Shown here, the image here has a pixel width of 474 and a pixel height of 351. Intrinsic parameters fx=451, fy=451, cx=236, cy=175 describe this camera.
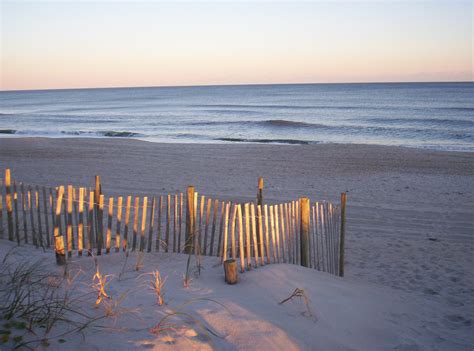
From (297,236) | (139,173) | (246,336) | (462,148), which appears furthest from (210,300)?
(462,148)

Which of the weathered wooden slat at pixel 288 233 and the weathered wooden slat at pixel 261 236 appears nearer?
the weathered wooden slat at pixel 261 236

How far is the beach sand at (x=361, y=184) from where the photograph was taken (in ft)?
22.6

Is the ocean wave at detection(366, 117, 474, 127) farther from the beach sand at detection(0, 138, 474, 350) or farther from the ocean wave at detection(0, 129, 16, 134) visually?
the ocean wave at detection(0, 129, 16, 134)

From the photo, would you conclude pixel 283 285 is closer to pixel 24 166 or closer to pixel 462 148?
pixel 24 166

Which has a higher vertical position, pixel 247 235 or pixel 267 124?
pixel 247 235

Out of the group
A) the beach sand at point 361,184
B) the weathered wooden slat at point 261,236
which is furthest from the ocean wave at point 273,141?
the weathered wooden slat at point 261,236

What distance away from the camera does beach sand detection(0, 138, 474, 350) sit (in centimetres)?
687

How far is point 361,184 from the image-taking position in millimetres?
13945


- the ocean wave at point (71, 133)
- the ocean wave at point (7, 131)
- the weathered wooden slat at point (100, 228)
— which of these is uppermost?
the weathered wooden slat at point (100, 228)

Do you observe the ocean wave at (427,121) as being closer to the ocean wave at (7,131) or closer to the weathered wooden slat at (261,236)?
the ocean wave at (7,131)

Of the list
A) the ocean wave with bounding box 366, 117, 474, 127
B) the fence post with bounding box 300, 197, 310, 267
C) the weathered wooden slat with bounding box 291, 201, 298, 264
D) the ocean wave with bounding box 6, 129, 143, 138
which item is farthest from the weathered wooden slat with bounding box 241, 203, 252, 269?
the ocean wave with bounding box 366, 117, 474, 127

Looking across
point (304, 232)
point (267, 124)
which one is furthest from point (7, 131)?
point (304, 232)

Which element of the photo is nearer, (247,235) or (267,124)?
(247,235)

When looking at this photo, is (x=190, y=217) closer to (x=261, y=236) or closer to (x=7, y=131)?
(x=261, y=236)
